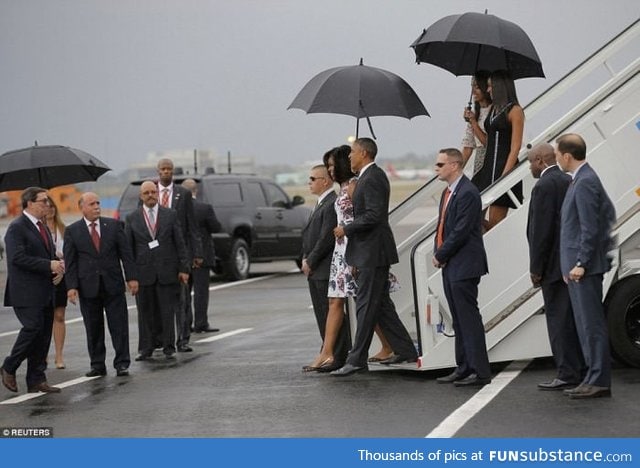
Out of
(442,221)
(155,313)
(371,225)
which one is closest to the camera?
(442,221)

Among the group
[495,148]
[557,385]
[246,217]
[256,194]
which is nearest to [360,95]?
[495,148]

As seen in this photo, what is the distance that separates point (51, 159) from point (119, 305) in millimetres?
1603

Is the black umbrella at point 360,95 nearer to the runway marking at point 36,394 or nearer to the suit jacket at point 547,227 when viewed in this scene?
the suit jacket at point 547,227

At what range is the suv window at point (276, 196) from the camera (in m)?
25.6

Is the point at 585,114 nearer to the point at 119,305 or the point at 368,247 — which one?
the point at 368,247

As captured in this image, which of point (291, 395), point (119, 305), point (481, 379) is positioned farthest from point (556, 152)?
point (119, 305)

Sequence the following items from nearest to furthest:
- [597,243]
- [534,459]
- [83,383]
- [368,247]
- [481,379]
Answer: [534,459]
[597,243]
[481,379]
[368,247]
[83,383]

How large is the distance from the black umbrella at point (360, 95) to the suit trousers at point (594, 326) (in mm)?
2571

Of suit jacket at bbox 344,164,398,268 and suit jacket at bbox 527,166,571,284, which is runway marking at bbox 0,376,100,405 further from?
suit jacket at bbox 527,166,571,284

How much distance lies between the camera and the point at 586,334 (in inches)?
370

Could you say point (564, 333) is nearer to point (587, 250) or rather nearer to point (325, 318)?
point (587, 250)

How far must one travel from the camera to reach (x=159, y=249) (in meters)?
13.3

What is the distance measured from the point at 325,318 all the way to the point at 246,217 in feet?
43.3

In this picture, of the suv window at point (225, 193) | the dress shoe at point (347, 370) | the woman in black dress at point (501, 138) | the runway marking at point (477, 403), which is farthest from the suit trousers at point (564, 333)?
the suv window at point (225, 193)
